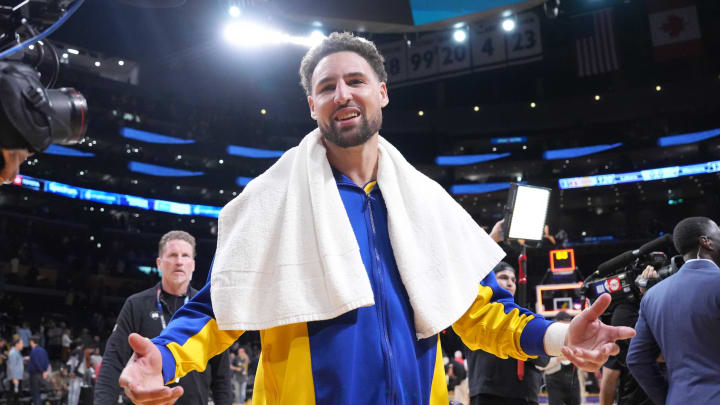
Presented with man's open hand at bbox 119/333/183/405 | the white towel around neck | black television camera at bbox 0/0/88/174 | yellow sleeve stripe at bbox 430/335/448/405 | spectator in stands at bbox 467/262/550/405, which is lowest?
spectator in stands at bbox 467/262/550/405

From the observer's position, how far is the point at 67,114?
1.81m

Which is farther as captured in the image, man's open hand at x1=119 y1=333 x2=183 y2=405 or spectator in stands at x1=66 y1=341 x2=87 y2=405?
spectator in stands at x1=66 y1=341 x2=87 y2=405

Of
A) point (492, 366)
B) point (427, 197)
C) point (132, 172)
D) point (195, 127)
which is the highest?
point (195, 127)

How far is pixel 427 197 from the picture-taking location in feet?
7.66

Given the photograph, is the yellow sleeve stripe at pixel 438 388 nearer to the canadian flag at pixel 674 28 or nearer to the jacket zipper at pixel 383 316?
the jacket zipper at pixel 383 316

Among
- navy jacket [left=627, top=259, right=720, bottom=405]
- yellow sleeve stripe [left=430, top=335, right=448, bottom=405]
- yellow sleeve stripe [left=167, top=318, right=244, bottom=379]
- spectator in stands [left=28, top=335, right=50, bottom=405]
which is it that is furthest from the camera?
spectator in stands [left=28, top=335, right=50, bottom=405]

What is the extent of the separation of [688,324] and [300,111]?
30434 millimetres

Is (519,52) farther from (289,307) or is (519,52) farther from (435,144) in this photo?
(289,307)

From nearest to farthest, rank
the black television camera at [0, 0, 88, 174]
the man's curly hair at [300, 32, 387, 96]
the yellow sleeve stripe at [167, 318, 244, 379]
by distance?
the black television camera at [0, 0, 88, 174]
the yellow sleeve stripe at [167, 318, 244, 379]
the man's curly hair at [300, 32, 387, 96]

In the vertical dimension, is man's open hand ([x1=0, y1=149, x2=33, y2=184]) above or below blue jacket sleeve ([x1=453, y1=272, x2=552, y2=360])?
above

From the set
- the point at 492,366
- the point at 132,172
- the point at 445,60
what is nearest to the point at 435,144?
the point at 445,60

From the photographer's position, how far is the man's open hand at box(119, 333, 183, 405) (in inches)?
65.9

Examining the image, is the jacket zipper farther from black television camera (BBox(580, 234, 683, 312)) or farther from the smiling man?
black television camera (BBox(580, 234, 683, 312))

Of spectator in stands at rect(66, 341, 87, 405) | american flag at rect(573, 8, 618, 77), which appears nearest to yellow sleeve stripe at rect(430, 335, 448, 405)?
spectator in stands at rect(66, 341, 87, 405)
